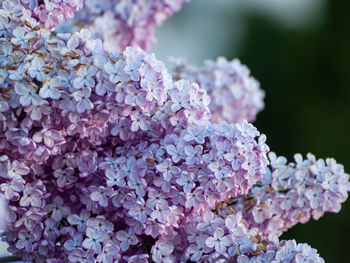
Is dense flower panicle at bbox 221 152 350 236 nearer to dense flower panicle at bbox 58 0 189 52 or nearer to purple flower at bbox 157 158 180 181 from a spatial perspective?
purple flower at bbox 157 158 180 181

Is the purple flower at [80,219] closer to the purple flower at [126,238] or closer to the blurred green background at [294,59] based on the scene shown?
the purple flower at [126,238]

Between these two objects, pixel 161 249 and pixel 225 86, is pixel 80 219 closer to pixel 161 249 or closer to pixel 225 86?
pixel 161 249

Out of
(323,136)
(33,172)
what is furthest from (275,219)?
(323,136)

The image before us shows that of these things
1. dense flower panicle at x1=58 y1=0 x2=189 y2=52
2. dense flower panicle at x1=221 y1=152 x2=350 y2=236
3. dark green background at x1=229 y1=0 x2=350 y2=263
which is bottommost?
dense flower panicle at x1=221 y1=152 x2=350 y2=236

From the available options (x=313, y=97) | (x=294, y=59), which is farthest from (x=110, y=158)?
(x=294, y=59)

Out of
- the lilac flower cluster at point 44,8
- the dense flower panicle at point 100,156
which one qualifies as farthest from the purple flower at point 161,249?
the lilac flower cluster at point 44,8

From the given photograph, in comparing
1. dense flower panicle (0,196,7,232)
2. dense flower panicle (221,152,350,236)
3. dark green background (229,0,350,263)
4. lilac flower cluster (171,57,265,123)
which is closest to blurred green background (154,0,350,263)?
dark green background (229,0,350,263)
